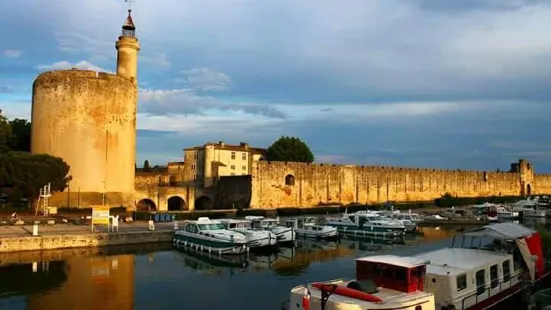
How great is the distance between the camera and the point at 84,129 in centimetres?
3216

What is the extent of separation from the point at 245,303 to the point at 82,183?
71.0ft

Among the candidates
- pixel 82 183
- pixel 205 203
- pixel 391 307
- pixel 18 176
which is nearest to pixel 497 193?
pixel 205 203

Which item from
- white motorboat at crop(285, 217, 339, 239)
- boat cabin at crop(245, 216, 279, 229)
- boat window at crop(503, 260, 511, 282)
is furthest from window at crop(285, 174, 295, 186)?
boat window at crop(503, 260, 511, 282)

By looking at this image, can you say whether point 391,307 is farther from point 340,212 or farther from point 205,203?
point 205,203

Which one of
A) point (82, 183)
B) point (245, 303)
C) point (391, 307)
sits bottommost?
point (245, 303)

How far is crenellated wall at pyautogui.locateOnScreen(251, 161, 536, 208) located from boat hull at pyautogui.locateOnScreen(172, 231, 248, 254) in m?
16.8

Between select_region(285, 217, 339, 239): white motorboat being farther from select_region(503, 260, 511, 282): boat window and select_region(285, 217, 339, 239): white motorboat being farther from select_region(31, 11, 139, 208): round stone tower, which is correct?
select_region(503, 260, 511, 282): boat window

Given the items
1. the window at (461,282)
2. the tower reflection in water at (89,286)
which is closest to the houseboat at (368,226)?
the tower reflection in water at (89,286)

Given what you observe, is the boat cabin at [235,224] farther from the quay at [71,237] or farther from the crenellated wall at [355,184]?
the crenellated wall at [355,184]

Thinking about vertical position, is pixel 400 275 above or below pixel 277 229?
above

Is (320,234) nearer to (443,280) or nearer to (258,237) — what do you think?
(258,237)

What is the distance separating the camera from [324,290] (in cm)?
938

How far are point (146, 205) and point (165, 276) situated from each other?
23.5 metres

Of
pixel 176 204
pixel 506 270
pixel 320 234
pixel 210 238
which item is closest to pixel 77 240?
pixel 210 238
